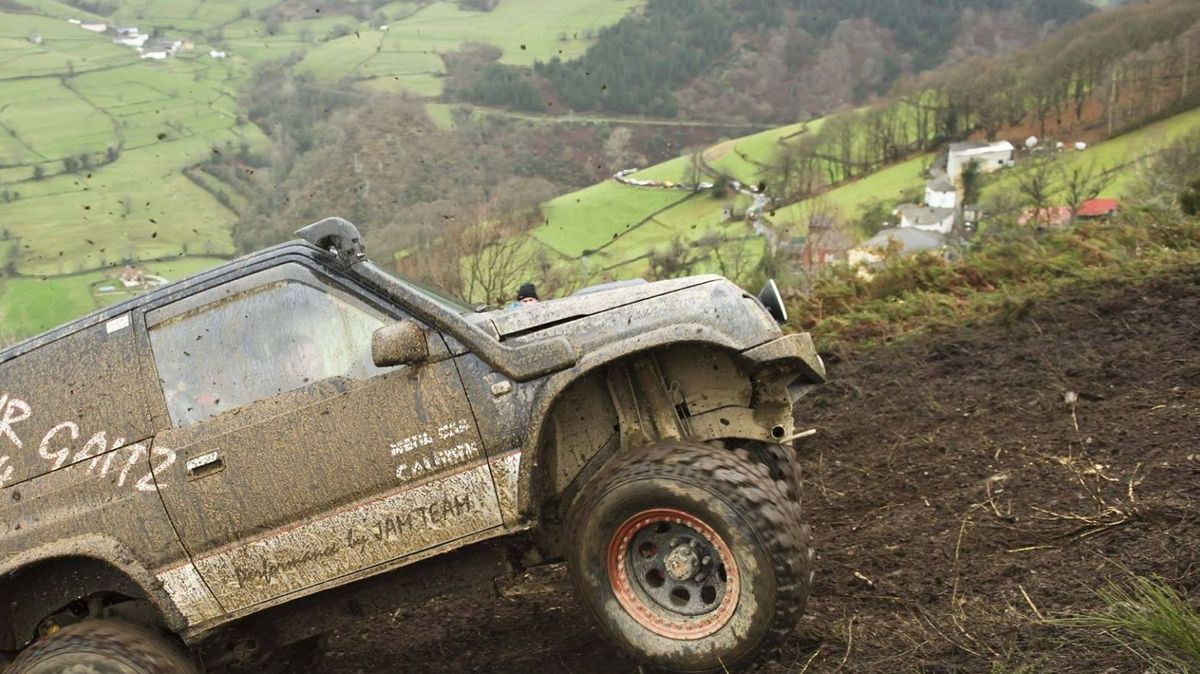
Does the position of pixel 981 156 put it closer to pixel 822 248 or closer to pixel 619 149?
pixel 619 149

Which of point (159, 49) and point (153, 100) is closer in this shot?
point (153, 100)

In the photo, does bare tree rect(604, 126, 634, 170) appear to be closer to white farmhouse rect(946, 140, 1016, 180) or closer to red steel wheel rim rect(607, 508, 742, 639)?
white farmhouse rect(946, 140, 1016, 180)

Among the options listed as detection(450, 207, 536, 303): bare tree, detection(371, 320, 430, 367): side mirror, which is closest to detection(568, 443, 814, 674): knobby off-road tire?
detection(371, 320, 430, 367): side mirror

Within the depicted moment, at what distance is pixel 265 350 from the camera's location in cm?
467

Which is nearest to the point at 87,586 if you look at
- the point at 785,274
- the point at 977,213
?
the point at 785,274

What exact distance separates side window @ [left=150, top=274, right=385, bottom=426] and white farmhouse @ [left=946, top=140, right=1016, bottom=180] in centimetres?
3777

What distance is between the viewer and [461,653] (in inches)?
219

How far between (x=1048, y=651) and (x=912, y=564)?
125 cm

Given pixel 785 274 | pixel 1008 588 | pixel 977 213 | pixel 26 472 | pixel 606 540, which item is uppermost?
pixel 26 472

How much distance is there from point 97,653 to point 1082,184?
100 ft

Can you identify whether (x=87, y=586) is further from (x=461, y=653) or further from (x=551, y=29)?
(x=551, y=29)

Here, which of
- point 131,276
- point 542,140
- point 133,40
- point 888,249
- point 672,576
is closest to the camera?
point 672,576

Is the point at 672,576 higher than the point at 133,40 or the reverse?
the reverse

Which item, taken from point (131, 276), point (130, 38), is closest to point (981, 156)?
point (131, 276)
